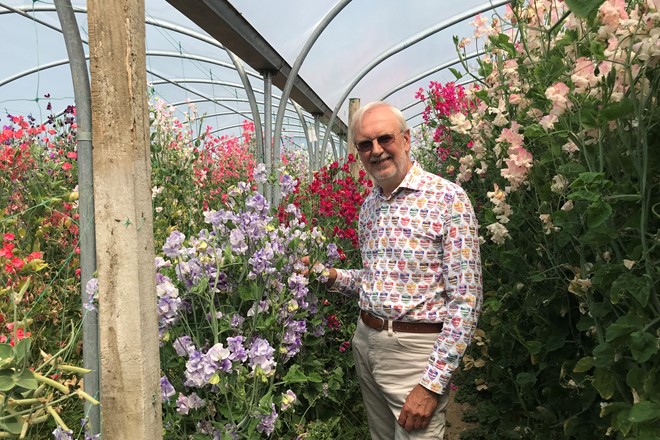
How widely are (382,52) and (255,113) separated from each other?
339cm

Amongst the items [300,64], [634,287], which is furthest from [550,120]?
[300,64]

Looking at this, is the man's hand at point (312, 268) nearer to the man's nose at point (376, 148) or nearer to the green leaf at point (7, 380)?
the man's nose at point (376, 148)

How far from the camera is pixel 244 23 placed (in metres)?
2.98

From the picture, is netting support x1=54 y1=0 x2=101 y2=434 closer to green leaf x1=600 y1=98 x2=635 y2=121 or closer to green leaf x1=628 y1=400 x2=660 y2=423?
green leaf x1=600 y1=98 x2=635 y2=121

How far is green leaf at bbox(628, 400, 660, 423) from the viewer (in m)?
0.89

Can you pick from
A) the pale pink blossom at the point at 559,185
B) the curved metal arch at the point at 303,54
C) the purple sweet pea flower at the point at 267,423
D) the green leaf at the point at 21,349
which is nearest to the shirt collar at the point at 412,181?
the pale pink blossom at the point at 559,185

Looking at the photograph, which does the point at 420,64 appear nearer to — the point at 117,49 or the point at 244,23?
Answer: the point at 244,23

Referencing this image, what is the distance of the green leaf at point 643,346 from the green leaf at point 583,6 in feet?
2.07

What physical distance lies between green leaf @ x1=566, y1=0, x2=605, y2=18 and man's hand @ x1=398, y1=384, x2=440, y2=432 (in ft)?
3.97

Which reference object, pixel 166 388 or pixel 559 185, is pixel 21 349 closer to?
pixel 166 388

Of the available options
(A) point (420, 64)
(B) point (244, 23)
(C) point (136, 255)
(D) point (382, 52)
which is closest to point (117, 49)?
(C) point (136, 255)

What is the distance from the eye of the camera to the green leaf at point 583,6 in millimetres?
564

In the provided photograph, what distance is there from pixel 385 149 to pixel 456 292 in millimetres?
540

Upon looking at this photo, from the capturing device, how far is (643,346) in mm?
928
